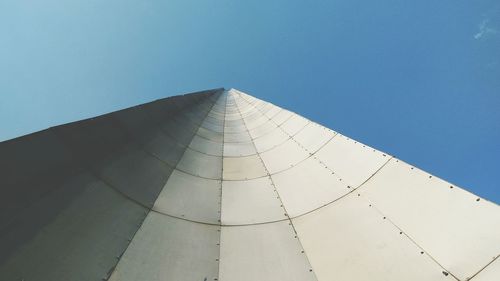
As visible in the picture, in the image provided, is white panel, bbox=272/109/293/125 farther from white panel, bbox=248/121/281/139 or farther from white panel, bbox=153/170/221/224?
white panel, bbox=153/170/221/224

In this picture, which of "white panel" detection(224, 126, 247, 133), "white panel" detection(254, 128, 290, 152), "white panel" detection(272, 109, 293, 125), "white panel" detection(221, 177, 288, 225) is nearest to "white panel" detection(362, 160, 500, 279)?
"white panel" detection(221, 177, 288, 225)

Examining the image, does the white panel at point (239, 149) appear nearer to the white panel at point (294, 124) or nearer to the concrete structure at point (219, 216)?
the white panel at point (294, 124)

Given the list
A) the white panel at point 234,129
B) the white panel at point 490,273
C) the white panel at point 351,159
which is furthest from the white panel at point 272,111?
the white panel at point 490,273

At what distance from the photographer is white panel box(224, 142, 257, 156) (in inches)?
364

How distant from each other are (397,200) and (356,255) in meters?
1.32


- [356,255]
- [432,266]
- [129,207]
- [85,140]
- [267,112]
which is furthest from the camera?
[267,112]

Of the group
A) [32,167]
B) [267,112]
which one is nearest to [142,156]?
[32,167]

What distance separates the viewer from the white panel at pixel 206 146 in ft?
29.7

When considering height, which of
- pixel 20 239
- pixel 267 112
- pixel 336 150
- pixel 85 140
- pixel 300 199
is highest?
pixel 267 112

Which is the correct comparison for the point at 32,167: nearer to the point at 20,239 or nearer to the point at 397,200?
the point at 20,239

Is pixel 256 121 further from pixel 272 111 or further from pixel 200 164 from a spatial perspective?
pixel 200 164

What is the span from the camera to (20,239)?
355cm

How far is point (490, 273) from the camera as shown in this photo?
11.7 feet

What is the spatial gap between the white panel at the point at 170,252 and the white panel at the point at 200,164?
2.04 m
